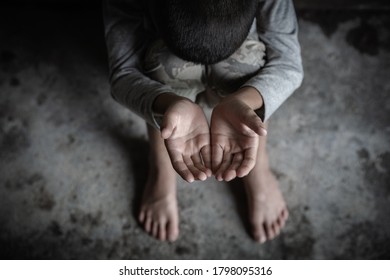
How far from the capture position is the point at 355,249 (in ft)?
3.70

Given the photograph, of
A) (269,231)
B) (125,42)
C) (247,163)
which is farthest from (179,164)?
(269,231)

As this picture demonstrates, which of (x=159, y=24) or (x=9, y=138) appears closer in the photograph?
(x=159, y=24)

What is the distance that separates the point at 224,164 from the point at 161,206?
0.40 metres

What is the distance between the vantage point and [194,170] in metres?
0.77

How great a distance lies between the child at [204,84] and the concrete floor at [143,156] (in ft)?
0.22

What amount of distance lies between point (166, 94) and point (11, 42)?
2.39 ft

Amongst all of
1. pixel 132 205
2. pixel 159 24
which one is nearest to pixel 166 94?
pixel 159 24

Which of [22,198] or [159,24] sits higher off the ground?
[159,24]

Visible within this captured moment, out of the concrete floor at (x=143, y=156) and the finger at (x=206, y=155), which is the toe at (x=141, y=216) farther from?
the finger at (x=206, y=155)

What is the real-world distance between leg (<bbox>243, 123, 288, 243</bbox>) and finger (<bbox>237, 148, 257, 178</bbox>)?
1.15 ft

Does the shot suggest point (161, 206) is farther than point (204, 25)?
Yes

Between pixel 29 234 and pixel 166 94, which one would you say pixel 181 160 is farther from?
pixel 29 234

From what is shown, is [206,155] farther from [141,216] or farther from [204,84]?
[141,216]

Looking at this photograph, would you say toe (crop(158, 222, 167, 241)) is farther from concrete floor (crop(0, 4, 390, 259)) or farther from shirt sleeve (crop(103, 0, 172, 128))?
shirt sleeve (crop(103, 0, 172, 128))
